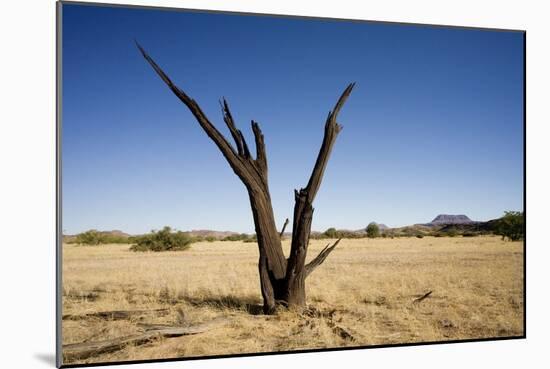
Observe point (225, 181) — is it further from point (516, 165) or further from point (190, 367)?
point (516, 165)

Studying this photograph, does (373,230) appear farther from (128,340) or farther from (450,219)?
(128,340)

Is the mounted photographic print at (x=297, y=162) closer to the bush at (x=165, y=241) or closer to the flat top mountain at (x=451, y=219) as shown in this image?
the flat top mountain at (x=451, y=219)

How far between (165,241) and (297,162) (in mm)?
5971

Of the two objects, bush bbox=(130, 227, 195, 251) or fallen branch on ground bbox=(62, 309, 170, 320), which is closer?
fallen branch on ground bbox=(62, 309, 170, 320)

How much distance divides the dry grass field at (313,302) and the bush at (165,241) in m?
2.41

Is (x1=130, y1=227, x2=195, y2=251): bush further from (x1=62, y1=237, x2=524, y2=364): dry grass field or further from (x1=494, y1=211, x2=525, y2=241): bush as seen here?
(x1=494, y1=211, x2=525, y2=241): bush

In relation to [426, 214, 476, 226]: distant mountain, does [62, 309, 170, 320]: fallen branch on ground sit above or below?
below

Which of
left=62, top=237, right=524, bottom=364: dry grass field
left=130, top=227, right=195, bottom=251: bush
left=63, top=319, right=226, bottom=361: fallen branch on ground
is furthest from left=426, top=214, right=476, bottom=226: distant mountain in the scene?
left=130, top=227, right=195, bottom=251: bush

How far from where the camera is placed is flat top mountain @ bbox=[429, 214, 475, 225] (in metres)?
7.27

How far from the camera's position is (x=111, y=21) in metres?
5.94

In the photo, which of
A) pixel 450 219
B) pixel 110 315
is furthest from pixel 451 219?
pixel 110 315

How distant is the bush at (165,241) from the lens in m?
11.9
